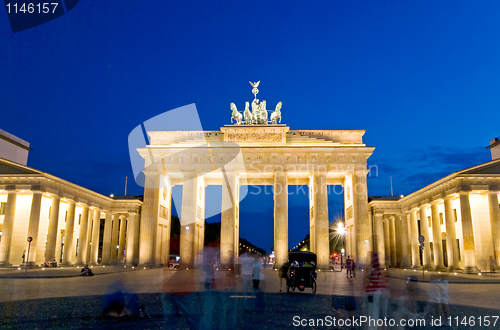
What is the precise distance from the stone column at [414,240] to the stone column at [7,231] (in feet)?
144

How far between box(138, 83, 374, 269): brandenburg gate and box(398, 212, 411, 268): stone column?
744cm

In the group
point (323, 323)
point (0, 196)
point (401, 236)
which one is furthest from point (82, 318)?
point (401, 236)

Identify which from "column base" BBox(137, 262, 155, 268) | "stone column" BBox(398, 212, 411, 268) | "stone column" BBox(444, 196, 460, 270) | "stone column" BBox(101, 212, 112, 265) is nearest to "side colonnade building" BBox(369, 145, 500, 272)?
"stone column" BBox(444, 196, 460, 270)

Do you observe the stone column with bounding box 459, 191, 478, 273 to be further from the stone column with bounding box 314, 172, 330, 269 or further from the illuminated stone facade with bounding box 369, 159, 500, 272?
the stone column with bounding box 314, 172, 330, 269

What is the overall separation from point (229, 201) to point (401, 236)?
76.0 feet

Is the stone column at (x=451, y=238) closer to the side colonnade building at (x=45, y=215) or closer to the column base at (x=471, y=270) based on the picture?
the column base at (x=471, y=270)

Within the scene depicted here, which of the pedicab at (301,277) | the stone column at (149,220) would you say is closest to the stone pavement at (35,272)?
the pedicab at (301,277)

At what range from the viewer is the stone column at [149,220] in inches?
1791

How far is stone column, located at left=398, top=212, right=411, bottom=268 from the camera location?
4956cm

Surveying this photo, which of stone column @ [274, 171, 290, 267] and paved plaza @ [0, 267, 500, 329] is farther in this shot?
stone column @ [274, 171, 290, 267]

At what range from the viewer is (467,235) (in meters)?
34.3

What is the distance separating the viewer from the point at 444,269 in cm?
4031

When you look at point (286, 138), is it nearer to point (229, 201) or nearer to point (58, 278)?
point (229, 201)

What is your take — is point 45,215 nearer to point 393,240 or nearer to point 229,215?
point 229,215
